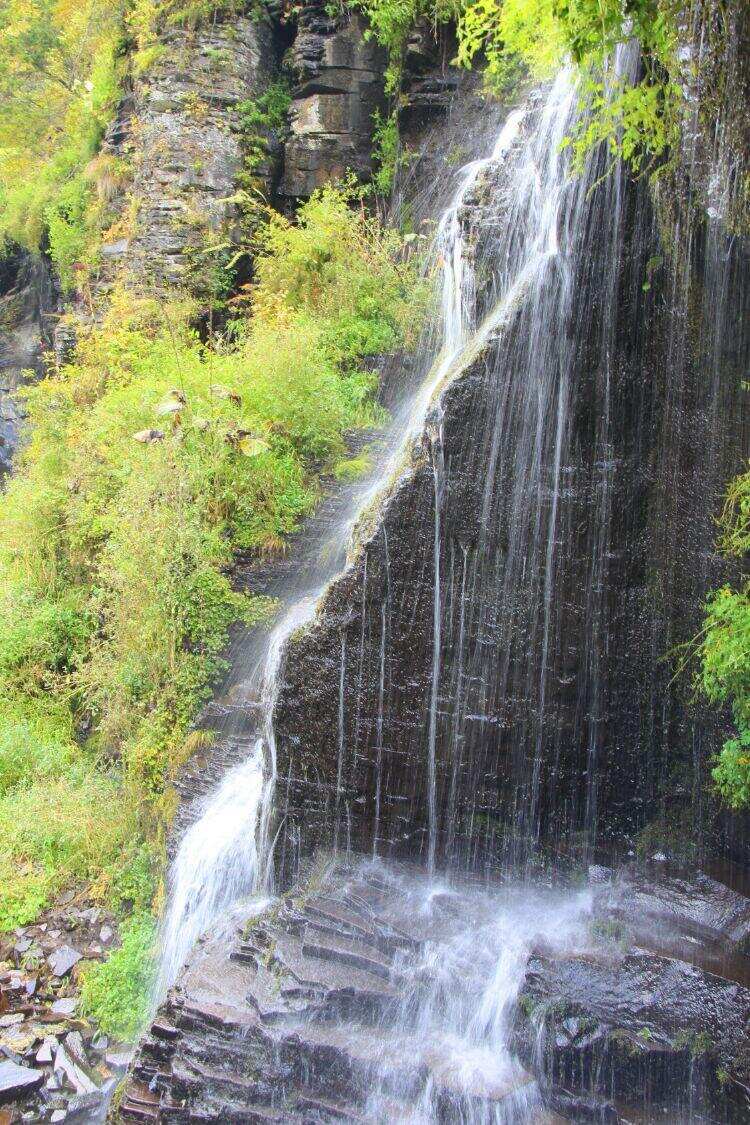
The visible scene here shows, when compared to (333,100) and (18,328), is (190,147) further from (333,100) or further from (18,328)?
(18,328)

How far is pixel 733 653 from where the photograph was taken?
482cm

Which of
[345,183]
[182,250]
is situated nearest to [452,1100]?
[182,250]

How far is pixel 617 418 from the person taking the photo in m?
5.49

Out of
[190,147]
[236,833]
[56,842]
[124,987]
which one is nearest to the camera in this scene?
[124,987]

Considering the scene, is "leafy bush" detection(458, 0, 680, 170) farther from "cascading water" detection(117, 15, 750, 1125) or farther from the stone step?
the stone step

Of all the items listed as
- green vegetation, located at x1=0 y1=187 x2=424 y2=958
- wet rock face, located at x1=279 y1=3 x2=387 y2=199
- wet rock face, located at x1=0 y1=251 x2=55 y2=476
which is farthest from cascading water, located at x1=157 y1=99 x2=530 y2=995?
wet rock face, located at x1=0 y1=251 x2=55 y2=476

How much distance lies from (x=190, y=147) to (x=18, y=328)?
6.81 meters

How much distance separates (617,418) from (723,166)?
5.31 feet

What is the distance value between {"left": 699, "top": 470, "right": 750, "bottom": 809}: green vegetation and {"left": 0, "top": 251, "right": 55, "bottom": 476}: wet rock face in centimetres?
1422

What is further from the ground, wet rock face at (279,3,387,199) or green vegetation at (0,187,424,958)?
wet rock face at (279,3,387,199)

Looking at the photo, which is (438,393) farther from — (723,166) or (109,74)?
(109,74)

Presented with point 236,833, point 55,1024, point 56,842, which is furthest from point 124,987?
point 56,842

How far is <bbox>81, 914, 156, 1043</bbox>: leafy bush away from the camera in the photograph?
18.6ft

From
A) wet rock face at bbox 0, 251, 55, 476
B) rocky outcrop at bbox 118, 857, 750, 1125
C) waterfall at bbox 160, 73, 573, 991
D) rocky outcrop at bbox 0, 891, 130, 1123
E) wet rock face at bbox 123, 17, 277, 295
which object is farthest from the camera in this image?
wet rock face at bbox 0, 251, 55, 476
